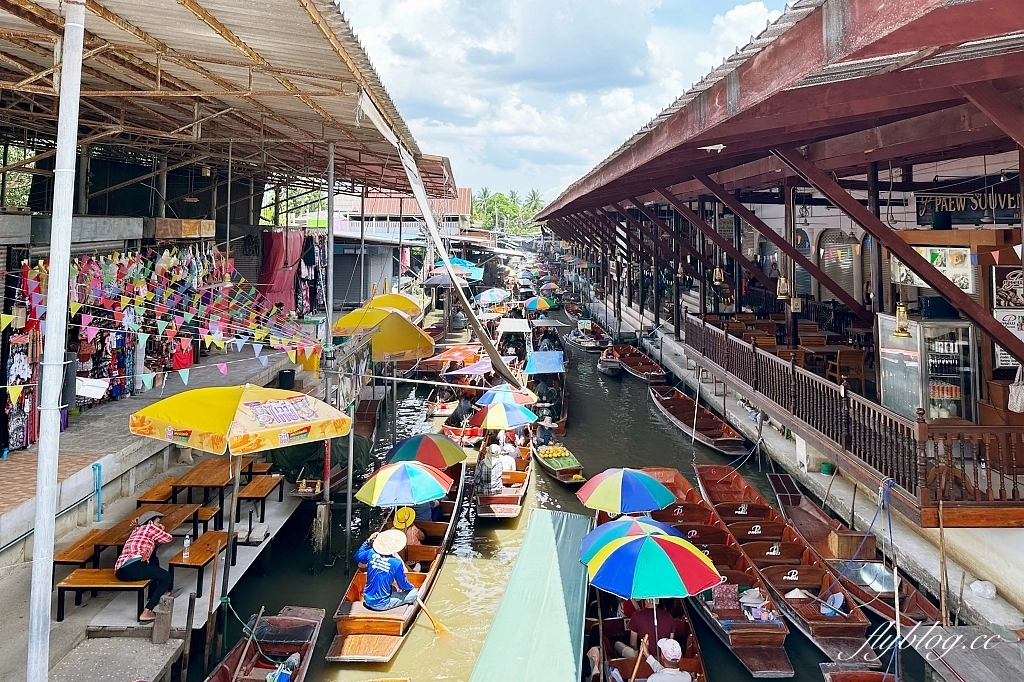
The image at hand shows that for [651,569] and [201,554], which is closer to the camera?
[651,569]

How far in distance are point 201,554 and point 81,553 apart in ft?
4.30

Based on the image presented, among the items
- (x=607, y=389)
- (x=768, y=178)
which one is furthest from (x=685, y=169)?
(x=607, y=389)

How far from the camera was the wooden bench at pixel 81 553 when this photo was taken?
8011 millimetres

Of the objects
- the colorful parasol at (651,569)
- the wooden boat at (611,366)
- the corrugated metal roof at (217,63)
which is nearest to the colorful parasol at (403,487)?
the colorful parasol at (651,569)

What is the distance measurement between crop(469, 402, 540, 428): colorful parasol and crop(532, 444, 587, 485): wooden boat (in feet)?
3.85

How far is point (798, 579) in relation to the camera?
348 inches

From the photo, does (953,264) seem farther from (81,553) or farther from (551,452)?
(81,553)

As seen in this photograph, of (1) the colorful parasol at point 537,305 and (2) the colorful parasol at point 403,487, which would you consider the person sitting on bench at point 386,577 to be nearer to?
(2) the colorful parasol at point 403,487

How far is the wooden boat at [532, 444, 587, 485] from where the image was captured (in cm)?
1384

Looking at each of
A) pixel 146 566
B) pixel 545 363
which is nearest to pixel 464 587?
pixel 146 566

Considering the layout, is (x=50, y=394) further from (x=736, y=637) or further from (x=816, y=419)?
(x=816, y=419)

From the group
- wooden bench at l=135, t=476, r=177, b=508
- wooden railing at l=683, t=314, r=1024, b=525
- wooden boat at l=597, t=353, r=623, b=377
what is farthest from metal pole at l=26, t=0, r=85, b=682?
wooden boat at l=597, t=353, r=623, b=377

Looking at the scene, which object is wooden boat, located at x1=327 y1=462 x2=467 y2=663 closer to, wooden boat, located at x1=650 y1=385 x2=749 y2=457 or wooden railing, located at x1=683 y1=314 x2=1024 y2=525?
wooden railing, located at x1=683 y1=314 x2=1024 y2=525

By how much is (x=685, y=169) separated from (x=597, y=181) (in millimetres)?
1594
